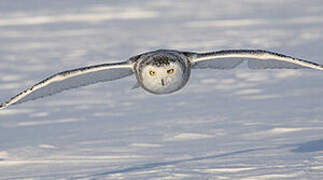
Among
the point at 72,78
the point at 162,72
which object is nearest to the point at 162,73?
the point at 162,72

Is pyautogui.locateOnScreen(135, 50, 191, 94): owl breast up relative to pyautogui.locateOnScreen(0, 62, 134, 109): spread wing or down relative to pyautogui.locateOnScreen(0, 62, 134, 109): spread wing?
down

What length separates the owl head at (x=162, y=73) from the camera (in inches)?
683

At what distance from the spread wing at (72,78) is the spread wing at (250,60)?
1.69 meters

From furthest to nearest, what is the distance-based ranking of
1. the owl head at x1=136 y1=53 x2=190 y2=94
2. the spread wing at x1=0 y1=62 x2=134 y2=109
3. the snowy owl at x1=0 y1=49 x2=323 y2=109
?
the spread wing at x1=0 y1=62 x2=134 y2=109 < the snowy owl at x1=0 y1=49 x2=323 y2=109 < the owl head at x1=136 y1=53 x2=190 y2=94

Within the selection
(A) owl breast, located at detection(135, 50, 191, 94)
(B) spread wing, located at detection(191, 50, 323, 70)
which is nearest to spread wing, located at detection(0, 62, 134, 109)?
(A) owl breast, located at detection(135, 50, 191, 94)

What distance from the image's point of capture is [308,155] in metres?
25.3

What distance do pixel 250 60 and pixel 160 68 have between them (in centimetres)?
399

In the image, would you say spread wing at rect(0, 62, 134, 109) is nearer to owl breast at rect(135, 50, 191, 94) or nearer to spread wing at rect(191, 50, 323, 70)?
owl breast at rect(135, 50, 191, 94)

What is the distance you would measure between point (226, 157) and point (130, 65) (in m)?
7.74

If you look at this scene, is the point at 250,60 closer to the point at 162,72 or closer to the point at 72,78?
the point at 162,72

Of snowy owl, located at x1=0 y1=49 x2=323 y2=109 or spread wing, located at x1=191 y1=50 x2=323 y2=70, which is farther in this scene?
spread wing, located at x1=191 y1=50 x2=323 y2=70

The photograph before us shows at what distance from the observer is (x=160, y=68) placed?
1730cm

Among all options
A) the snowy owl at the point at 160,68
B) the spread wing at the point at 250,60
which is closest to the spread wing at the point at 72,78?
the snowy owl at the point at 160,68

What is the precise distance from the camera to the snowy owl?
17484 mm
